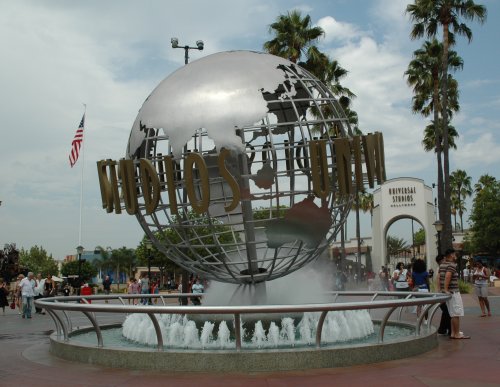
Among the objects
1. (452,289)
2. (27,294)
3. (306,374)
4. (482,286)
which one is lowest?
(306,374)

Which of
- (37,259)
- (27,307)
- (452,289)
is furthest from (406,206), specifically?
(37,259)

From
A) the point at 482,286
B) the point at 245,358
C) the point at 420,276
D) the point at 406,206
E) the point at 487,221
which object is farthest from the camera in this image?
the point at 487,221

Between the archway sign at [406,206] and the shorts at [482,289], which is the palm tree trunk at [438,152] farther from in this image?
the archway sign at [406,206]

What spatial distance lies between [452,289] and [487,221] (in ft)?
138

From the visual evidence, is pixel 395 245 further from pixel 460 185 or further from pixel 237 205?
pixel 237 205

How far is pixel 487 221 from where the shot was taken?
4816 cm

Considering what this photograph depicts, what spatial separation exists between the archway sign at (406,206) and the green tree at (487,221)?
497 centimetres

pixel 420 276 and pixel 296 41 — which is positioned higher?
pixel 296 41

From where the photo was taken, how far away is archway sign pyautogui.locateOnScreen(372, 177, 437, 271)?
4581cm

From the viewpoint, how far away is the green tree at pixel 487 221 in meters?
47.8

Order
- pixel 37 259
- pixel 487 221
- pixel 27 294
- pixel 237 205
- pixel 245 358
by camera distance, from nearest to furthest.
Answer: pixel 245 358 < pixel 237 205 < pixel 27 294 < pixel 487 221 < pixel 37 259

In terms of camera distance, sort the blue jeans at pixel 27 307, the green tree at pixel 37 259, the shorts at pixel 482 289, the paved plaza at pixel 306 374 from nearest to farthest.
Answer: the paved plaza at pixel 306 374 < the shorts at pixel 482 289 < the blue jeans at pixel 27 307 < the green tree at pixel 37 259

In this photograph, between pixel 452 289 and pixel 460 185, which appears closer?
pixel 452 289

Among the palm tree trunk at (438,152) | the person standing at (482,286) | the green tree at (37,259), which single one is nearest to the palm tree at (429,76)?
the palm tree trunk at (438,152)
